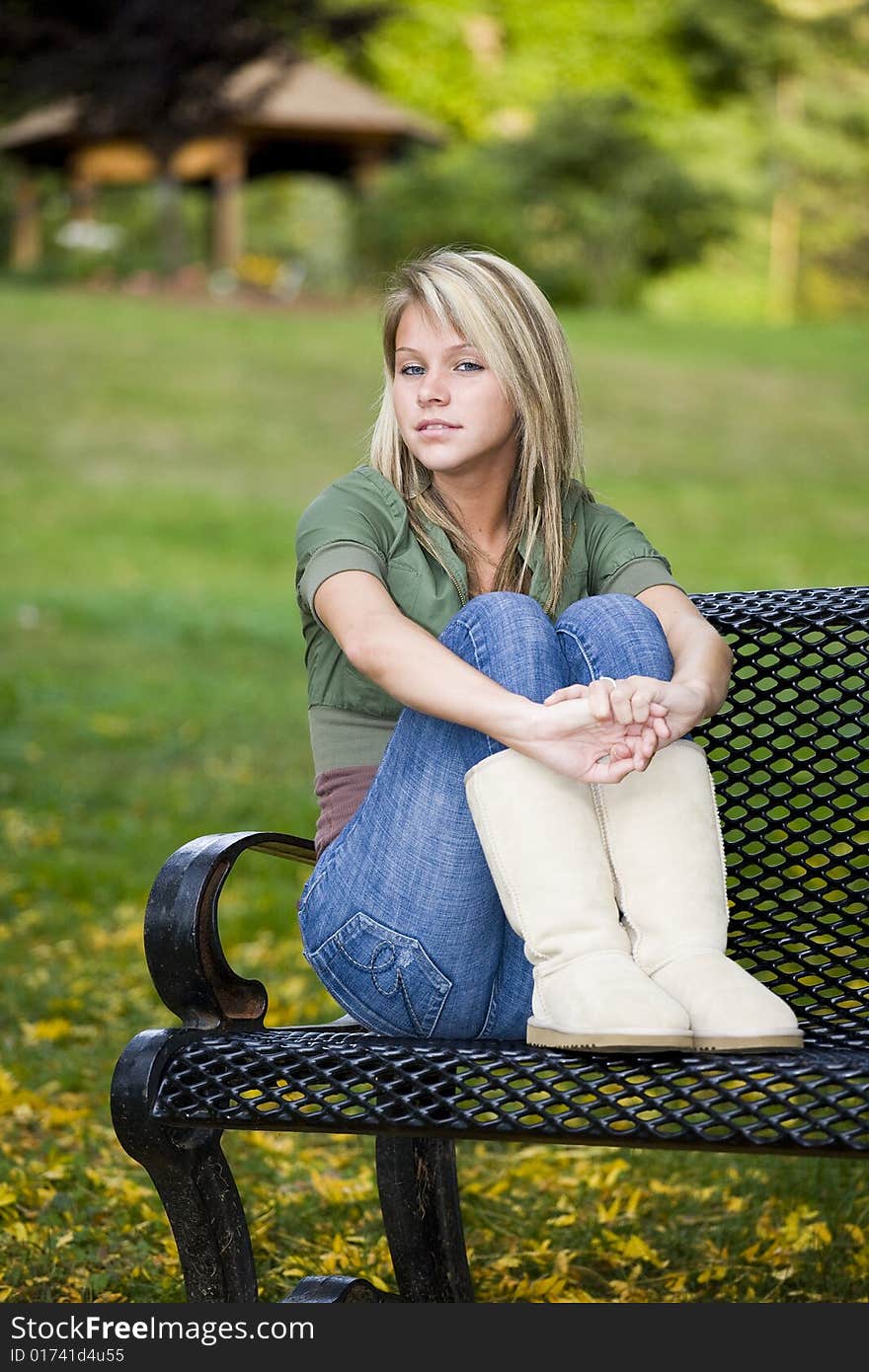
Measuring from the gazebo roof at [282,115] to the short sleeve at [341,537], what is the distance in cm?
2185

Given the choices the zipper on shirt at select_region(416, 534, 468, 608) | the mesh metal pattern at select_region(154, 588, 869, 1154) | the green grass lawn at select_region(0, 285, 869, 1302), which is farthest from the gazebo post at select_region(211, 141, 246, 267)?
the mesh metal pattern at select_region(154, 588, 869, 1154)

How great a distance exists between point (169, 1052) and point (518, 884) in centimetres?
46

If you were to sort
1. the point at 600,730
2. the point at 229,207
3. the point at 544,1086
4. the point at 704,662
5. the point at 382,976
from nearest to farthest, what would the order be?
the point at 544,1086
the point at 600,730
the point at 382,976
the point at 704,662
the point at 229,207

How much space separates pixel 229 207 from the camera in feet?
81.7

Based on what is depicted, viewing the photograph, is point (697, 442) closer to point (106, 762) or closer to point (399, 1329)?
point (106, 762)

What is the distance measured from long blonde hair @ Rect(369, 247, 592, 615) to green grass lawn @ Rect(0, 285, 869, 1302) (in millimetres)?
1188

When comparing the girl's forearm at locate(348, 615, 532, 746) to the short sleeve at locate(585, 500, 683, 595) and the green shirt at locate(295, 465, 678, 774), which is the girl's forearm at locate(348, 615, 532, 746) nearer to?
the green shirt at locate(295, 465, 678, 774)

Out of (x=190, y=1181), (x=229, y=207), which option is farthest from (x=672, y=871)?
(x=229, y=207)

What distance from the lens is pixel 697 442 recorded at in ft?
52.6

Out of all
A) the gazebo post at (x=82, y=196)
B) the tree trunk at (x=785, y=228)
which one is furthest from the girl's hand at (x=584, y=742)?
the tree trunk at (x=785, y=228)

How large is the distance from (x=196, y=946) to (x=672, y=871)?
612mm

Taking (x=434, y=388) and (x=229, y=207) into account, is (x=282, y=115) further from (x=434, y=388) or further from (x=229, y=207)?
(x=434, y=388)

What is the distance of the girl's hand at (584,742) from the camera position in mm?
2041

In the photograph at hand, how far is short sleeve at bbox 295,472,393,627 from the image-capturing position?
235 centimetres
